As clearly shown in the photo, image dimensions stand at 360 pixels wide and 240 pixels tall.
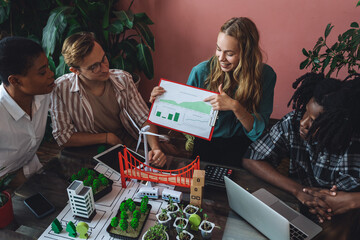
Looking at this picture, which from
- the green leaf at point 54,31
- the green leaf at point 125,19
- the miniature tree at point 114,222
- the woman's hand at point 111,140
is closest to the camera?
the miniature tree at point 114,222

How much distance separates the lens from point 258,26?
106 inches

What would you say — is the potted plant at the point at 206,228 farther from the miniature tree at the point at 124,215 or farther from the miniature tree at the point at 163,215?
the miniature tree at the point at 124,215

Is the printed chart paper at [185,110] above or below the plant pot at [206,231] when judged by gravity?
above

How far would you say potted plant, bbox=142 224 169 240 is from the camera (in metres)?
1.00

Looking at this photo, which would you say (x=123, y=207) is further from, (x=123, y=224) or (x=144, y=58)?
(x=144, y=58)

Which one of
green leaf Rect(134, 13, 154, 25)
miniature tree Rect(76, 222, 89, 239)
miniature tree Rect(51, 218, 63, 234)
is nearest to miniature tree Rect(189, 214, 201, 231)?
miniature tree Rect(76, 222, 89, 239)

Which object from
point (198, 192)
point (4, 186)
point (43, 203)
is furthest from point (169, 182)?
point (4, 186)

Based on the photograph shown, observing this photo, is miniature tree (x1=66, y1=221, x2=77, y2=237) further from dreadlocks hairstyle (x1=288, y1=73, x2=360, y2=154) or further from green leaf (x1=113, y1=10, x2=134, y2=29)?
green leaf (x1=113, y1=10, x2=134, y2=29)

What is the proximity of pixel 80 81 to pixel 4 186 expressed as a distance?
0.80 metres

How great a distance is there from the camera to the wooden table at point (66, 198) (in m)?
1.06

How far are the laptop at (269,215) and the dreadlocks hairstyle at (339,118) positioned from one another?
0.33m

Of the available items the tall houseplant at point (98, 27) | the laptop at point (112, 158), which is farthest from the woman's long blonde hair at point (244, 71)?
the tall houseplant at point (98, 27)

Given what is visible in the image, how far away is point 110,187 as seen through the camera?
4.06 feet

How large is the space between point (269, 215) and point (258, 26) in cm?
220
